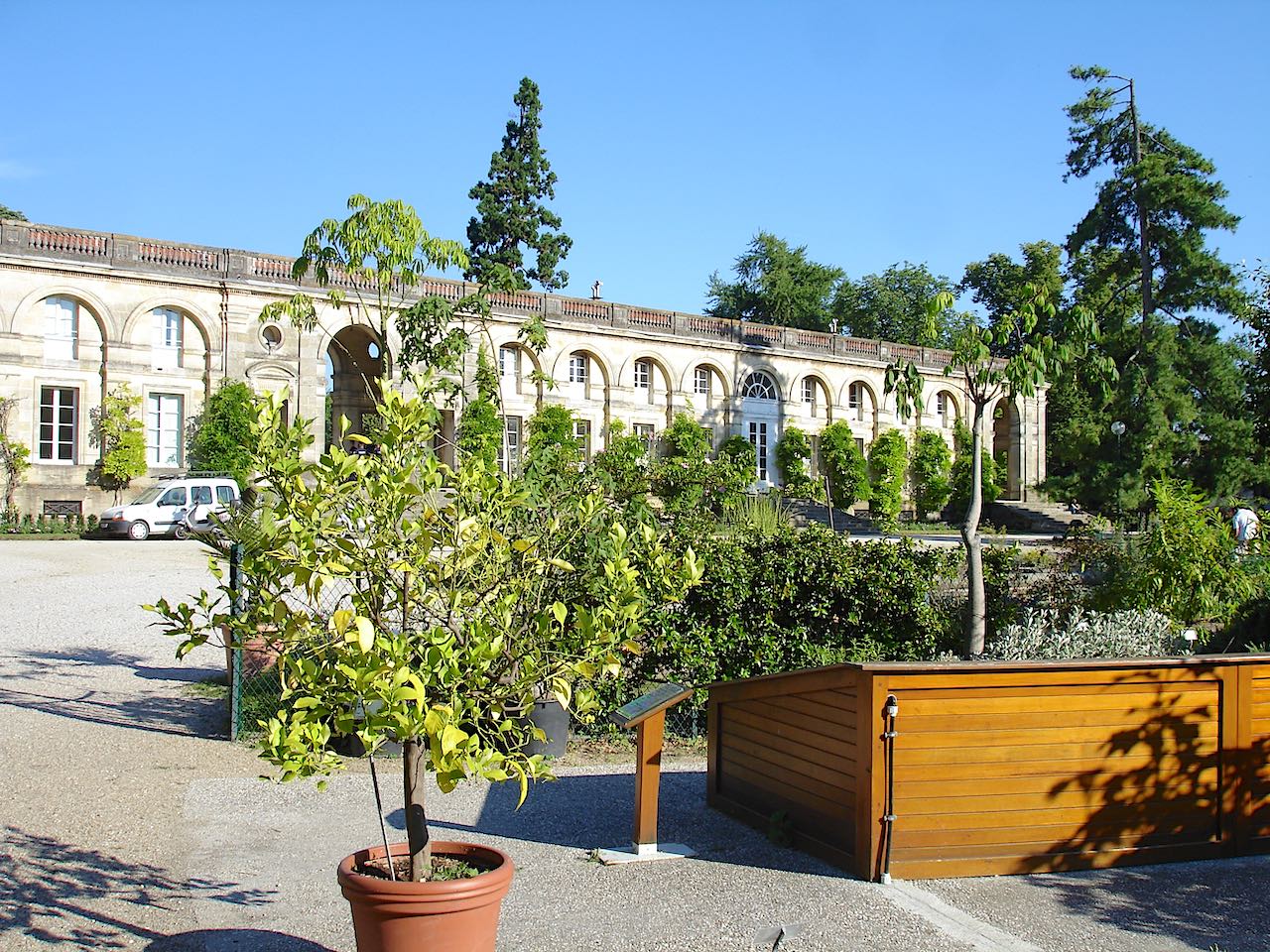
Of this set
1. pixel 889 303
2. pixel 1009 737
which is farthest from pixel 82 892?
pixel 889 303

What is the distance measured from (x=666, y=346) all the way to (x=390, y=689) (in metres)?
40.2

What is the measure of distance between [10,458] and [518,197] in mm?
26805

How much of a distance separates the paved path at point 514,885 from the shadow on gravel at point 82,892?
15 millimetres

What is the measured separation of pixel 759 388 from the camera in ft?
152

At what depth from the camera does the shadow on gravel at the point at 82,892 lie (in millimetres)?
5273

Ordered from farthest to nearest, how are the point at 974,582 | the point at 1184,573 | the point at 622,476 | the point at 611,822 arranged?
the point at 1184,573 → the point at 622,476 → the point at 974,582 → the point at 611,822

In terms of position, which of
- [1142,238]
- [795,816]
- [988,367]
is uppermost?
[1142,238]

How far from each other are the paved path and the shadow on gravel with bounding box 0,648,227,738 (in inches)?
16.9

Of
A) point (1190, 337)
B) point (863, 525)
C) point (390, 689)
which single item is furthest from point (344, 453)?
point (863, 525)

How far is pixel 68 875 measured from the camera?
239 inches

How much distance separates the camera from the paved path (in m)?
5.29

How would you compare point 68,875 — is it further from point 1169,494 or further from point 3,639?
point 1169,494

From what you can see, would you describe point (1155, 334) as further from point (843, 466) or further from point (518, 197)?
point (518, 197)

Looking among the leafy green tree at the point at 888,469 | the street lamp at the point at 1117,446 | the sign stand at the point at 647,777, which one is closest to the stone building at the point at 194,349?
the leafy green tree at the point at 888,469
